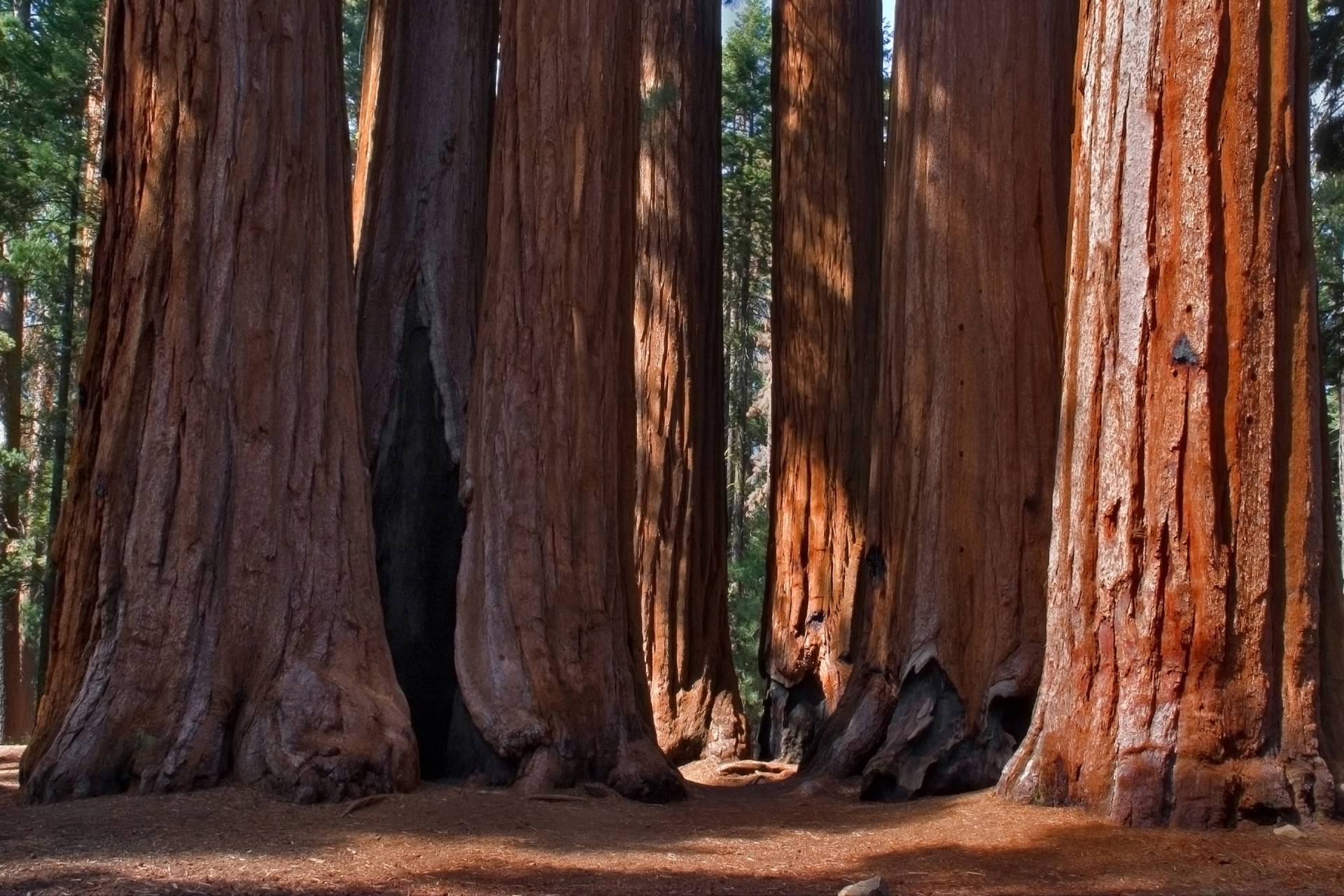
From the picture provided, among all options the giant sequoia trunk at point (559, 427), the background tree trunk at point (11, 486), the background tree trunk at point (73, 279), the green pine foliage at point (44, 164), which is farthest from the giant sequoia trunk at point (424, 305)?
the background tree trunk at point (11, 486)

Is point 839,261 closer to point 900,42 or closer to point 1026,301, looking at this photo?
point 900,42

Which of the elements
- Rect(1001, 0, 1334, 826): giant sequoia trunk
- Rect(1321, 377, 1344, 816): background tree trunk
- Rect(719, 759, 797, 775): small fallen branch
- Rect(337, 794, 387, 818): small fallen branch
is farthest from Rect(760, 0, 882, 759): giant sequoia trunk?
Rect(337, 794, 387, 818): small fallen branch

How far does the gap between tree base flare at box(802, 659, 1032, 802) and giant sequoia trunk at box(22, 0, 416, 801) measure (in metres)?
2.57

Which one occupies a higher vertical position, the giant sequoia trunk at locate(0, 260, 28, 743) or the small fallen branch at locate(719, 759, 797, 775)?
the giant sequoia trunk at locate(0, 260, 28, 743)

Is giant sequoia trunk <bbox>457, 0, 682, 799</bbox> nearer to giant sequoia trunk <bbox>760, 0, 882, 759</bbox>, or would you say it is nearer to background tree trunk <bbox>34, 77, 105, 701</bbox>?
giant sequoia trunk <bbox>760, 0, 882, 759</bbox>

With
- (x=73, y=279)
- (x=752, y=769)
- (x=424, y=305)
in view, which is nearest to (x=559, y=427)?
(x=424, y=305)

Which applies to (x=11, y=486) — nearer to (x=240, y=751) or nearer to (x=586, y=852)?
(x=240, y=751)

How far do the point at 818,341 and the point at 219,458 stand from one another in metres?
5.70

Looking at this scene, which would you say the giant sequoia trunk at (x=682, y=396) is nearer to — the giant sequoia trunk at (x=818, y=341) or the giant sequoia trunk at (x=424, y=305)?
the giant sequoia trunk at (x=818, y=341)

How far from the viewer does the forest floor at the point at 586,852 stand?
4.48 metres

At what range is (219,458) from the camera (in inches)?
253

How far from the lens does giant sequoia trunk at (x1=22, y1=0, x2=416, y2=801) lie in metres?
6.03

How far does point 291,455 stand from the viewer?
6.59 m

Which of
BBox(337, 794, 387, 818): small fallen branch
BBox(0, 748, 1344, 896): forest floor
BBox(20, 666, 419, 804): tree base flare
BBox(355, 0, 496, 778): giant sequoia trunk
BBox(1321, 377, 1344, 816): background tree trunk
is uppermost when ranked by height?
BBox(355, 0, 496, 778): giant sequoia trunk
